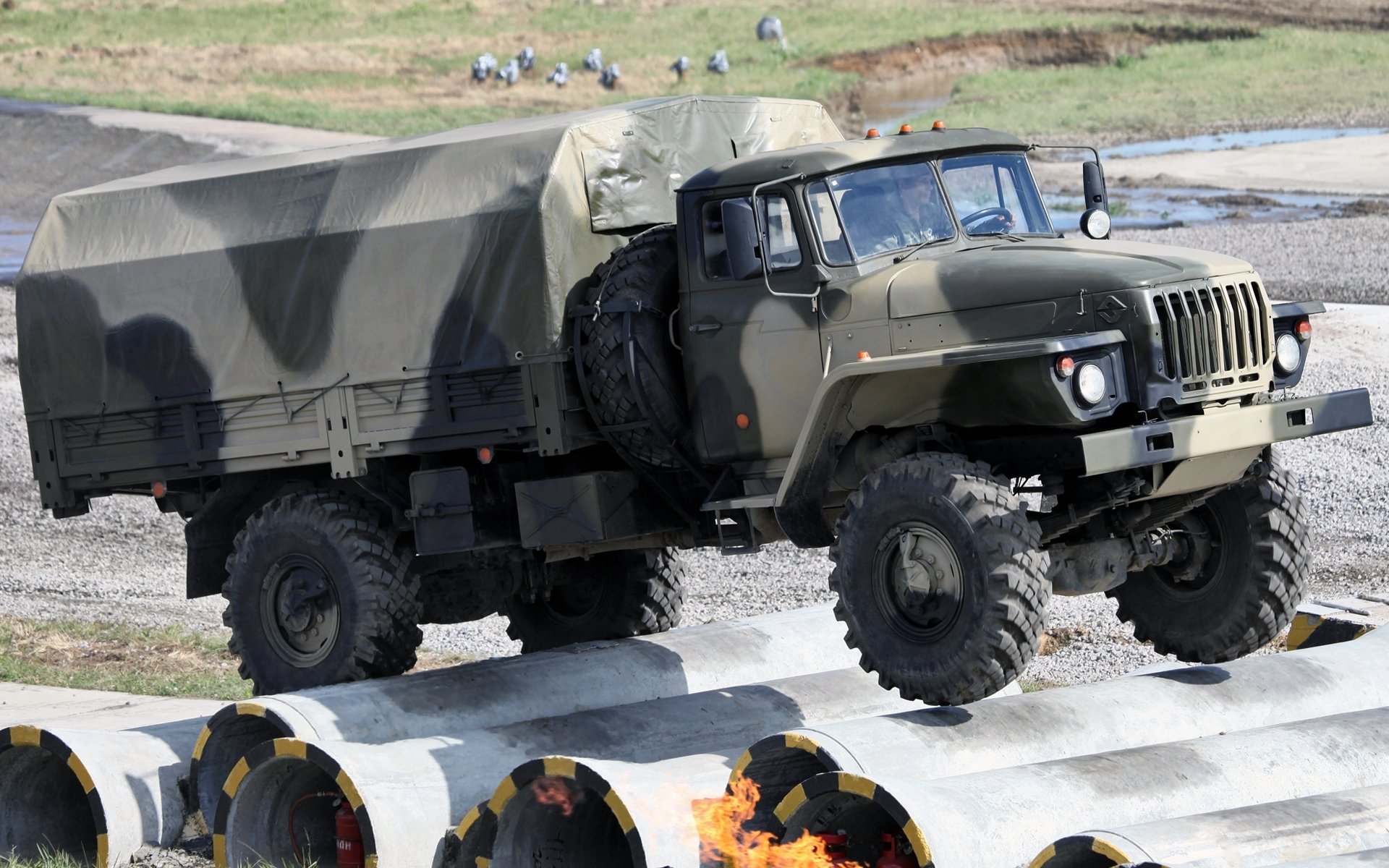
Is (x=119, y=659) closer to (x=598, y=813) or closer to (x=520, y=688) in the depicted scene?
(x=520, y=688)

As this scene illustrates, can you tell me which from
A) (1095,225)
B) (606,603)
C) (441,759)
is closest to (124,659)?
(606,603)

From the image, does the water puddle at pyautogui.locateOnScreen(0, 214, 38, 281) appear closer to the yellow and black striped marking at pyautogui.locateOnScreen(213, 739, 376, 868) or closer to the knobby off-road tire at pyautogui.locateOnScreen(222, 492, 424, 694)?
the knobby off-road tire at pyautogui.locateOnScreen(222, 492, 424, 694)

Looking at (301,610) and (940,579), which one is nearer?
(940,579)

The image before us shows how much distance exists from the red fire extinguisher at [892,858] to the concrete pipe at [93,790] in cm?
357

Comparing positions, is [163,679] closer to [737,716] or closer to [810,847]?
[737,716]

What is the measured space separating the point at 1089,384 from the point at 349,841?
12.0 feet

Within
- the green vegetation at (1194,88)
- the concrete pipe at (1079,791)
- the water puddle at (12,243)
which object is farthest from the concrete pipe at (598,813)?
the green vegetation at (1194,88)

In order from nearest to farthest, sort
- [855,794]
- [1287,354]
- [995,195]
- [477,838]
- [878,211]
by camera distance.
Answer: [855,794]
[477,838]
[1287,354]
[878,211]
[995,195]

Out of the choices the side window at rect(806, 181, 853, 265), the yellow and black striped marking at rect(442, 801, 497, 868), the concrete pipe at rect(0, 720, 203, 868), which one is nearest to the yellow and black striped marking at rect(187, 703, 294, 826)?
the concrete pipe at rect(0, 720, 203, 868)

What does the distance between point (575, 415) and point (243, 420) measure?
1.98 m

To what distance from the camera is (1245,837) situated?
6.10 meters

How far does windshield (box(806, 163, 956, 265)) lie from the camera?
8516mm

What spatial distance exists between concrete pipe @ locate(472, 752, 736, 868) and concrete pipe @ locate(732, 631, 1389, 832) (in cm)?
31

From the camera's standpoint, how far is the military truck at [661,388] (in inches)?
303
